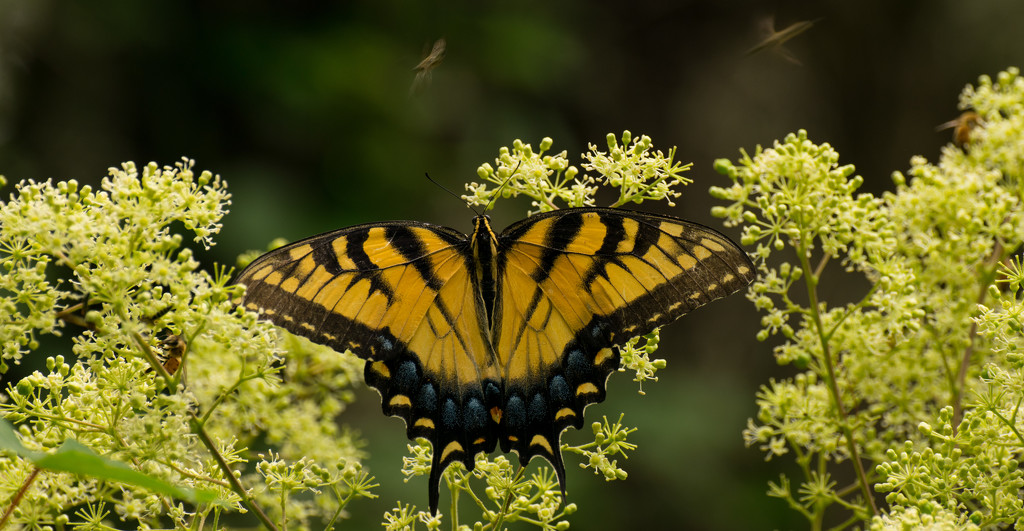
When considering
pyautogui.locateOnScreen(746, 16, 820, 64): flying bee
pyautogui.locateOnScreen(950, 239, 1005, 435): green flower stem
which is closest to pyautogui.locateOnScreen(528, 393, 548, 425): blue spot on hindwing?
pyautogui.locateOnScreen(950, 239, 1005, 435): green flower stem

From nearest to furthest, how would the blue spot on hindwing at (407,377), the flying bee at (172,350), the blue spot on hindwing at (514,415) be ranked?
the flying bee at (172,350) < the blue spot on hindwing at (514,415) < the blue spot on hindwing at (407,377)

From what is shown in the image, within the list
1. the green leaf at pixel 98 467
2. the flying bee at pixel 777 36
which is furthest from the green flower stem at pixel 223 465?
the flying bee at pixel 777 36

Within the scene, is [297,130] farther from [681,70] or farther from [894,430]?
[894,430]

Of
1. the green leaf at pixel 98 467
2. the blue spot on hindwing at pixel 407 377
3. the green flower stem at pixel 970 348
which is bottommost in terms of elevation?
the green leaf at pixel 98 467

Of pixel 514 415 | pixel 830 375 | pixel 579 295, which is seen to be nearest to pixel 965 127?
pixel 830 375

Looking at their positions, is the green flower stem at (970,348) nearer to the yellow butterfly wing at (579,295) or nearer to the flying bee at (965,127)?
the flying bee at (965,127)

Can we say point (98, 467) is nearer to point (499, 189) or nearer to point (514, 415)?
point (499, 189)

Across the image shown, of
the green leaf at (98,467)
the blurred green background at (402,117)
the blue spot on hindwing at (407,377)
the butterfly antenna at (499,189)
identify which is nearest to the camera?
the green leaf at (98,467)
